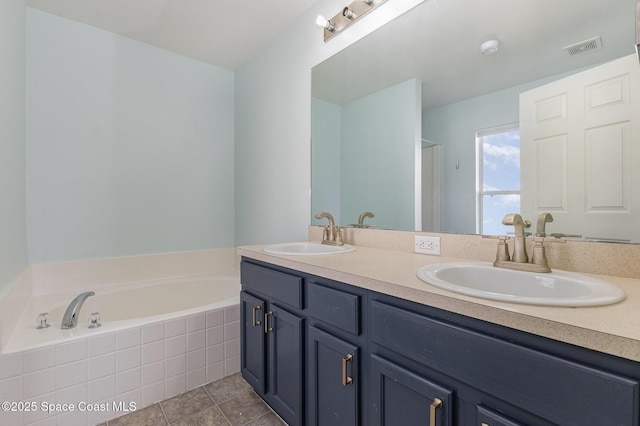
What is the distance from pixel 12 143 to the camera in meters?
1.64

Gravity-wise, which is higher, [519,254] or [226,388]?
[519,254]

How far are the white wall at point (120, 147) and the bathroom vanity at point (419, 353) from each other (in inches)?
60.6

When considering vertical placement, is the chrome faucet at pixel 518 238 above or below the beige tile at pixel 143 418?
above

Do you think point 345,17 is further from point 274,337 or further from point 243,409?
point 243,409

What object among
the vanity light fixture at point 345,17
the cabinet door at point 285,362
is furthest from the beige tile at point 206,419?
the vanity light fixture at point 345,17

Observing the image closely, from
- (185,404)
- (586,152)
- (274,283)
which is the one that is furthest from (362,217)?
(185,404)

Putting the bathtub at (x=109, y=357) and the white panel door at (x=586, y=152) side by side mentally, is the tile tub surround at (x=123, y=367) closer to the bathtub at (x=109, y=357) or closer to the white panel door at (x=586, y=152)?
the bathtub at (x=109, y=357)

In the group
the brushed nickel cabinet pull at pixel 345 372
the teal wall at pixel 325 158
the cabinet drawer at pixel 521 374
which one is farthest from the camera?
the teal wall at pixel 325 158

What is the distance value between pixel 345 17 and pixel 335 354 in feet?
5.89

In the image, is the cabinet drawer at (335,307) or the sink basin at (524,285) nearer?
the sink basin at (524,285)

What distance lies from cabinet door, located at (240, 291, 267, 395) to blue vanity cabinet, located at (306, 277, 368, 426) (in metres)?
0.37

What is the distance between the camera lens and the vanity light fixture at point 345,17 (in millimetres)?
1603

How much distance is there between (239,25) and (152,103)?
0.99 m

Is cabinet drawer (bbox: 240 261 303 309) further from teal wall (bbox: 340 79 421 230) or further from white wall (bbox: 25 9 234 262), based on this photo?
white wall (bbox: 25 9 234 262)
